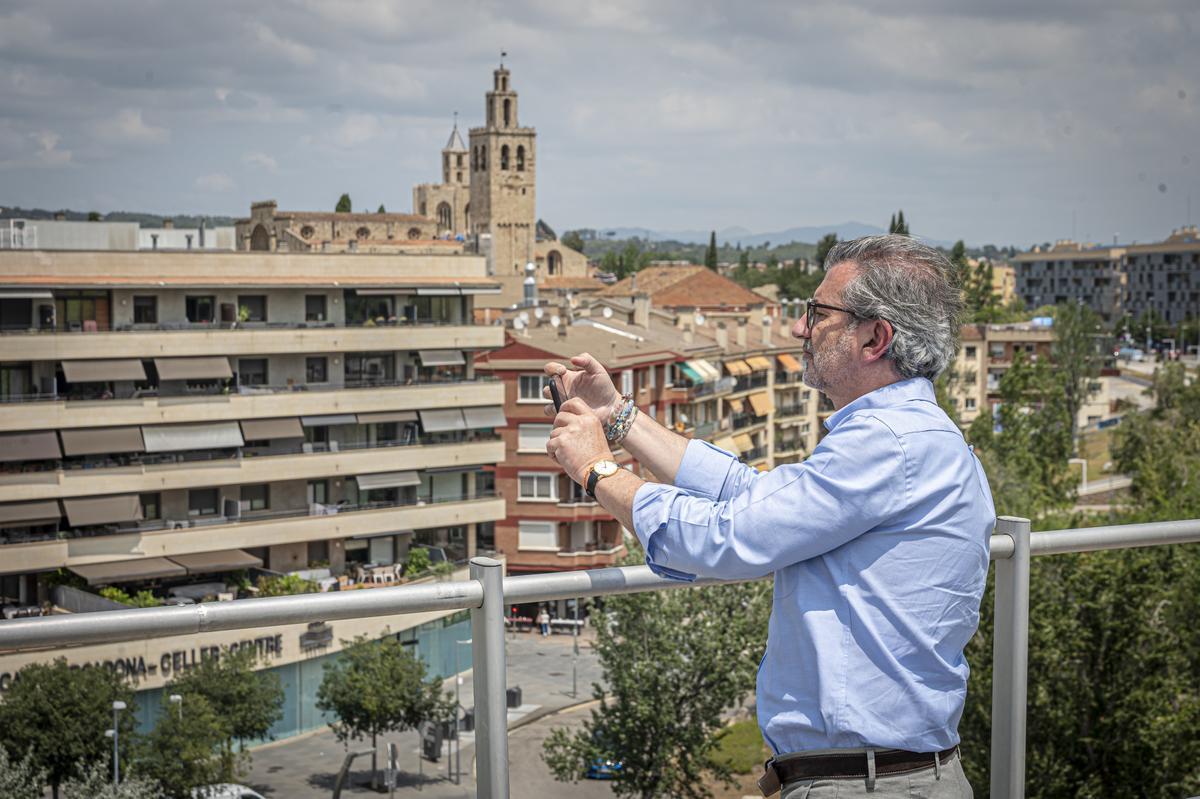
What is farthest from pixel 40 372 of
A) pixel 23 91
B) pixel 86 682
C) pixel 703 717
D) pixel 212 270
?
pixel 23 91

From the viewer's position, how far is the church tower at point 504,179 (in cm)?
10706

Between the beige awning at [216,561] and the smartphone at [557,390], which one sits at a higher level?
the smartphone at [557,390]

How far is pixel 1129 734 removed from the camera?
16797 millimetres

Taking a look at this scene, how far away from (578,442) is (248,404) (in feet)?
99.5

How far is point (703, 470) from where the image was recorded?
2297 millimetres

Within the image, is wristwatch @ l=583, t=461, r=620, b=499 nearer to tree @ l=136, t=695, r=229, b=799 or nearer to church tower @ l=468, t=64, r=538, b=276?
tree @ l=136, t=695, r=229, b=799

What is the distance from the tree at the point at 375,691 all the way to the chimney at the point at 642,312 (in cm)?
2744

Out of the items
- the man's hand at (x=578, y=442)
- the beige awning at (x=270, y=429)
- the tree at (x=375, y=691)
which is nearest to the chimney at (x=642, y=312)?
the beige awning at (x=270, y=429)

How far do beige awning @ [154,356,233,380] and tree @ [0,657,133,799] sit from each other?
64.1ft

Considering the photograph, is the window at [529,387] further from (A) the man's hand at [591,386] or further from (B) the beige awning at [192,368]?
(A) the man's hand at [591,386]

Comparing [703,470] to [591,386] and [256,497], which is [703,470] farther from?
[256,497]

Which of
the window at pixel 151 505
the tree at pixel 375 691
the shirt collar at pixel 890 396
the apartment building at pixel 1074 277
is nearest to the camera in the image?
the shirt collar at pixel 890 396

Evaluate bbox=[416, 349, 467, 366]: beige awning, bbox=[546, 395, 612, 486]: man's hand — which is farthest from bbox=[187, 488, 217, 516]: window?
bbox=[546, 395, 612, 486]: man's hand

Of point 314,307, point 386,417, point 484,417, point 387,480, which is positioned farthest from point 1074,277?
point 314,307
